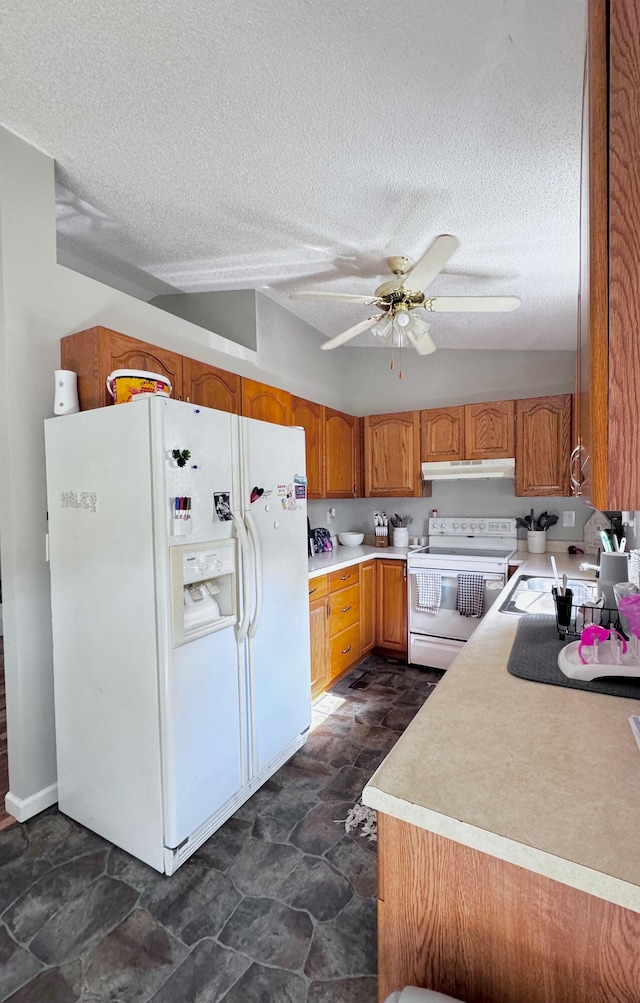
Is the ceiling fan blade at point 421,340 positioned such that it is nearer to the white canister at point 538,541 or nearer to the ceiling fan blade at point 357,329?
the ceiling fan blade at point 357,329

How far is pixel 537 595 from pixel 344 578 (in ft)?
4.77

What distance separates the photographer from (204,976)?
4.07 feet

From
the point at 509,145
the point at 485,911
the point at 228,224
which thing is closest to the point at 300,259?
the point at 228,224

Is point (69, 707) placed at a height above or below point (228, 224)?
below

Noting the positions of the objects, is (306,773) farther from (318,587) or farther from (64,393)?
(64,393)

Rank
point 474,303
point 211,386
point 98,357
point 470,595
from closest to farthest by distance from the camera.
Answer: point 98,357 < point 474,303 < point 211,386 < point 470,595

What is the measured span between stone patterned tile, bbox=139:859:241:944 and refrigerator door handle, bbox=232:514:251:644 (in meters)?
0.83

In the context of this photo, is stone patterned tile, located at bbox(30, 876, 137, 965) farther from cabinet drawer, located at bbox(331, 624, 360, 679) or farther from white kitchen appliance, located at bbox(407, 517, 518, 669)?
white kitchen appliance, located at bbox(407, 517, 518, 669)

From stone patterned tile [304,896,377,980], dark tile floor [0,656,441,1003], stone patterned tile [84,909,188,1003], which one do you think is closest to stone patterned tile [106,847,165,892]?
dark tile floor [0,656,441,1003]

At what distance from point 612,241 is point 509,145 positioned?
1.29 meters

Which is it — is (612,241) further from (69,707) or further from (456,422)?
(456,422)

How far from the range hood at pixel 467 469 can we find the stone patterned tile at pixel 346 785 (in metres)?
2.29

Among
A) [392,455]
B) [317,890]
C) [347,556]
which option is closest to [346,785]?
[317,890]

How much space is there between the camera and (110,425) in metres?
1.59
